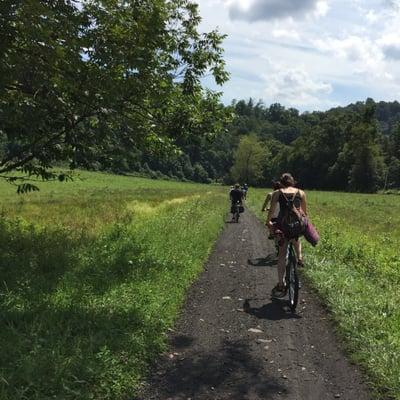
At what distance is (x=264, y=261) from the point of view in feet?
39.7

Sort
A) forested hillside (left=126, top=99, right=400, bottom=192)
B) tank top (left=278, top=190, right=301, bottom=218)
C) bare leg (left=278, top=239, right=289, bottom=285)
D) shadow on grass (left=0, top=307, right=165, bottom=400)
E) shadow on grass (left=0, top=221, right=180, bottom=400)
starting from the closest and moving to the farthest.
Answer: shadow on grass (left=0, top=307, right=165, bottom=400)
shadow on grass (left=0, top=221, right=180, bottom=400)
tank top (left=278, top=190, right=301, bottom=218)
bare leg (left=278, top=239, right=289, bottom=285)
forested hillside (left=126, top=99, right=400, bottom=192)

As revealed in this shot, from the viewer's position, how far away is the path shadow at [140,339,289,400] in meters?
4.79

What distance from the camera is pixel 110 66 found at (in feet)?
30.7

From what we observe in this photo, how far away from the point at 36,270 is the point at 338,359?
17.5 feet

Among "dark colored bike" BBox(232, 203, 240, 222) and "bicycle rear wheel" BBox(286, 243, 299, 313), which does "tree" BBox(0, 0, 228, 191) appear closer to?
"bicycle rear wheel" BBox(286, 243, 299, 313)

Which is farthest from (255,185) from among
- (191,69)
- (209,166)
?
(191,69)

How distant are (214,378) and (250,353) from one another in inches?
34.8

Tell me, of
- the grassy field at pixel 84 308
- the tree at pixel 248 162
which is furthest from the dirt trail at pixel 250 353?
the tree at pixel 248 162

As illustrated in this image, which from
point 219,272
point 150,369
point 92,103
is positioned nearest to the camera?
point 150,369

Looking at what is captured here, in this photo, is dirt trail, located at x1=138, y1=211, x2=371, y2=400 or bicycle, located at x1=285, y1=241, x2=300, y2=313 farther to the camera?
bicycle, located at x1=285, y1=241, x2=300, y2=313

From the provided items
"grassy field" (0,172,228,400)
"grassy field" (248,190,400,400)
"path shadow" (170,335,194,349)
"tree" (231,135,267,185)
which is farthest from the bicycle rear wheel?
"tree" (231,135,267,185)

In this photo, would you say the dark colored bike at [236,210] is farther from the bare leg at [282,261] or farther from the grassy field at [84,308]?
the bare leg at [282,261]

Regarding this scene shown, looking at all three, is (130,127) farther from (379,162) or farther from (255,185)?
(255,185)

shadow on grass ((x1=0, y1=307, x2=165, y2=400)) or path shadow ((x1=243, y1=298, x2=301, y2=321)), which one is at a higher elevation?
shadow on grass ((x1=0, y1=307, x2=165, y2=400))
